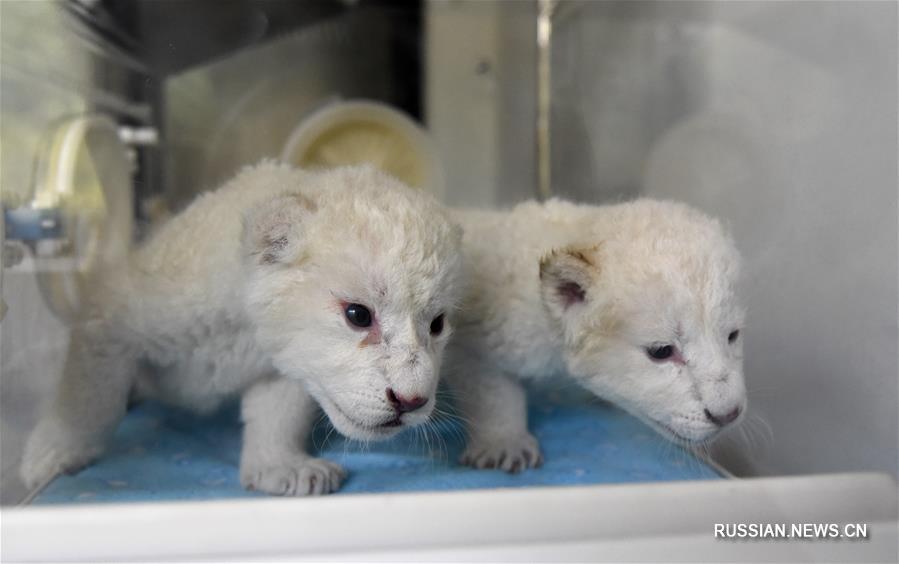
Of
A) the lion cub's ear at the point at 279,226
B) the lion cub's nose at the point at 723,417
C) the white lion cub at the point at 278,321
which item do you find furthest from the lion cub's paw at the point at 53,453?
the lion cub's nose at the point at 723,417

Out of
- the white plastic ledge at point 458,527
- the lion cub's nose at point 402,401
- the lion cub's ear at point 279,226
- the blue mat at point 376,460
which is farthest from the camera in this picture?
the blue mat at point 376,460

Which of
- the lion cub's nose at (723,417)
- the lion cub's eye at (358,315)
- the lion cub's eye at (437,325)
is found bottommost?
the lion cub's nose at (723,417)

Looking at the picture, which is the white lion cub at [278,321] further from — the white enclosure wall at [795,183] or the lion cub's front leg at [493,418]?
the white enclosure wall at [795,183]

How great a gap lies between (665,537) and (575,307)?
0.71 metres

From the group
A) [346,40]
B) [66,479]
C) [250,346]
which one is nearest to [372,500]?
[250,346]

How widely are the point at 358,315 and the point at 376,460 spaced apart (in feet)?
1.85

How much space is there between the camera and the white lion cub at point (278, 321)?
5.04 ft

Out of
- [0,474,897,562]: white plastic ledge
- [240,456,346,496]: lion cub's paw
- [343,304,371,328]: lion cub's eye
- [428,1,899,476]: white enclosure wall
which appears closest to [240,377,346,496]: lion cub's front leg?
[240,456,346,496]: lion cub's paw

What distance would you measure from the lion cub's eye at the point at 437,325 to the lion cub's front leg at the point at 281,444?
0.38 metres

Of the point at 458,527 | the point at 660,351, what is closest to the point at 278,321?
the point at 458,527

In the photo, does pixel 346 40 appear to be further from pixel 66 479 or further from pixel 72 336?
pixel 66 479

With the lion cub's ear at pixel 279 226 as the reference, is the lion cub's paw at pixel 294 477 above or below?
below

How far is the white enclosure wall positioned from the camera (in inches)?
66.9

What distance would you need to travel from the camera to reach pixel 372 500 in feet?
4.14
